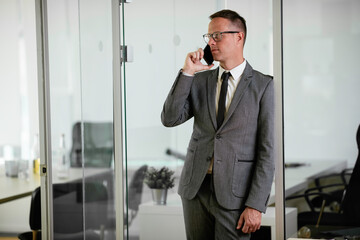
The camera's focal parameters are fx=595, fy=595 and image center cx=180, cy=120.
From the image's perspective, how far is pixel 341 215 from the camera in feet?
9.63

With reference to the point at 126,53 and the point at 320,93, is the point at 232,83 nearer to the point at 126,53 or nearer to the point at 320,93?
the point at 320,93

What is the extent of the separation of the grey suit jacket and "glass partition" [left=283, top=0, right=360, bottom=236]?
258 millimetres

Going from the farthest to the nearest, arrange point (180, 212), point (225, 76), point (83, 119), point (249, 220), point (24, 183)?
point (24, 183) → point (83, 119) → point (180, 212) → point (225, 76) → point (249, 220)

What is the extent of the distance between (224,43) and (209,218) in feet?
2.68

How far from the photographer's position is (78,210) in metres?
3.69

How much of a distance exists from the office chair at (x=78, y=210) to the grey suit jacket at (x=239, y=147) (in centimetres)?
106

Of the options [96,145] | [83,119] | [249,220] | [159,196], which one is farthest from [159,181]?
[249,220]

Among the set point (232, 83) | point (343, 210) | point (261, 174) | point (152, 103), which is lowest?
point (343, 210)

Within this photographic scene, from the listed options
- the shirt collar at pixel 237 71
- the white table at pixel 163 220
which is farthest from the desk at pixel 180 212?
the shirt collar at pixel 237 71

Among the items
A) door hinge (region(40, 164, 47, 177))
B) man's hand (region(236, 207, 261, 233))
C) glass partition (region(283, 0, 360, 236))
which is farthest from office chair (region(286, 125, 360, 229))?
door hinge (region(40, 164, 47, 177))

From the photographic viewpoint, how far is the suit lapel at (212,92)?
2.76 meters

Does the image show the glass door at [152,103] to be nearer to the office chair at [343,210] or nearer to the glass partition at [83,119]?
the glass partition at [83,119]

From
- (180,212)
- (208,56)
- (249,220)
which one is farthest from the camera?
(180,212)

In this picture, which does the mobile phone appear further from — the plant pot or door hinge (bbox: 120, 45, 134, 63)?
the plant pot
